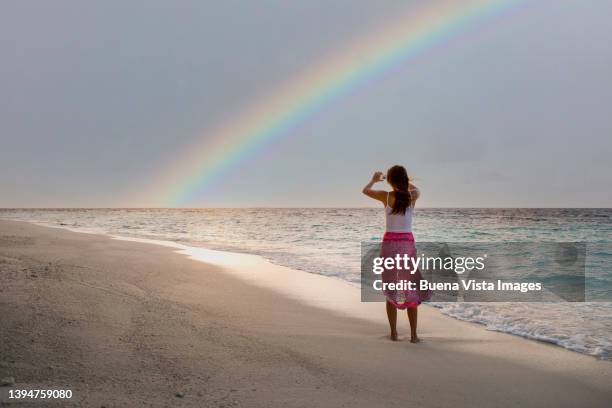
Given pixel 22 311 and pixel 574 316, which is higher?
pixel 22 311

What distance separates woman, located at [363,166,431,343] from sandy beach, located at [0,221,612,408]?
0.54m

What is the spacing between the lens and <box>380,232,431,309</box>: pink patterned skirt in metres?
6.08

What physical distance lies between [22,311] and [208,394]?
10.7 feet

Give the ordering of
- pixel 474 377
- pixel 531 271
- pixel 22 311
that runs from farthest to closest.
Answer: pixel 531 271, pixel 22 311, pixel 474 377

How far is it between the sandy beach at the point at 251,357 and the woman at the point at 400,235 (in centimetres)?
54

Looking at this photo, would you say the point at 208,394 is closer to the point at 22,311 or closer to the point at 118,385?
the point at 118,385

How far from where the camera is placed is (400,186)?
19.9 feet

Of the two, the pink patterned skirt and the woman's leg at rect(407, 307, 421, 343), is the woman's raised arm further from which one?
the woman's leg at rect(407, 307, 421, 343)

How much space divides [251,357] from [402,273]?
7.57ft

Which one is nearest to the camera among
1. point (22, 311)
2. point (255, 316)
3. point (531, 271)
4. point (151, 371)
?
point (151, 371)

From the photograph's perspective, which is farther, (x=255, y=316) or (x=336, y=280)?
(x=336, y=280)

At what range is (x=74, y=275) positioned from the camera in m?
8.91

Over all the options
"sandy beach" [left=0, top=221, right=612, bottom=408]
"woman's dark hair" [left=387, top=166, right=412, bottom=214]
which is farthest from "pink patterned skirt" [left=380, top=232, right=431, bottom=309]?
"sandy beach" [left=0, top=221, right=612, bottom=408]

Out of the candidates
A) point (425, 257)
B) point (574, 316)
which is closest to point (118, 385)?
point (574, 316)
